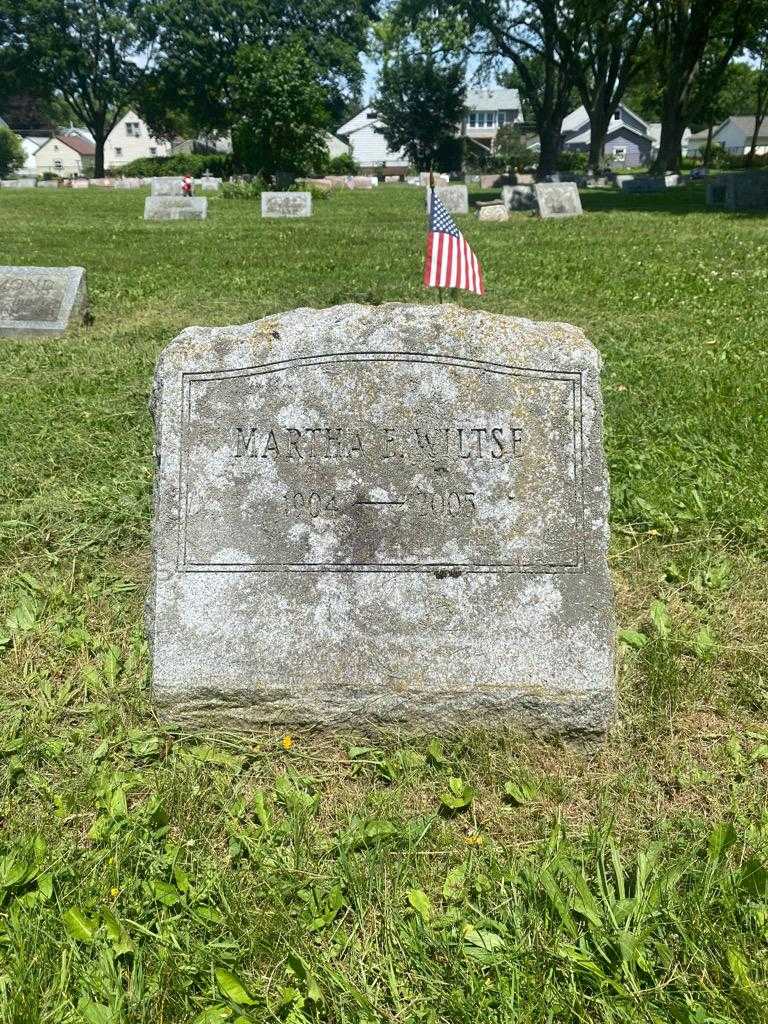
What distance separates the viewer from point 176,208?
21719 millimetres

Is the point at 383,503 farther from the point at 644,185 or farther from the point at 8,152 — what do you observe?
the point at 8,152

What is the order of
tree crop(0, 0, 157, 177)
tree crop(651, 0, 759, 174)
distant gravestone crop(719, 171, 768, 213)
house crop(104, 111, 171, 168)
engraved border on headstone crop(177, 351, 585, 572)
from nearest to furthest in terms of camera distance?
engraved border on headstone crop(177, 351, 585, 572)
distant gravestone crop(719, 171, 768, 213)
tree crop(651, 0, 759, 174)
tree crop(0, 0, 157, 177)
house crop(104, 111, 171, 168)

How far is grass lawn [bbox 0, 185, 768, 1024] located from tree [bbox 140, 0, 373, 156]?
61290 mm

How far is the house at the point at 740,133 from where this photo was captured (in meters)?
87.9

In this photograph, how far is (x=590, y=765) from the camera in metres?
2.79

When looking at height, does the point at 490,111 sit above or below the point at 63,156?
above

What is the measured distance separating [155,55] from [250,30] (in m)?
7.56

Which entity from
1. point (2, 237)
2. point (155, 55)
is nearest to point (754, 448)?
point (2, 237)

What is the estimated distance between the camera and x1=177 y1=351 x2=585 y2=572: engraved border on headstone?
276cm

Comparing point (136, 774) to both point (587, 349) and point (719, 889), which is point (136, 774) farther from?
point (587, 349)

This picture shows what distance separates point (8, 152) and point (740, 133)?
2922 inches

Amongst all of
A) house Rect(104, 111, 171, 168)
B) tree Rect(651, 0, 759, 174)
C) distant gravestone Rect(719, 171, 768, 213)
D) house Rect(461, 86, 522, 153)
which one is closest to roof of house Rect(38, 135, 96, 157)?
house Rect(104, 111, 171, 168)

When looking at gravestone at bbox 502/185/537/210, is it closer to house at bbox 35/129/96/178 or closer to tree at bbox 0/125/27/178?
tree at bbox 0/125/27/178

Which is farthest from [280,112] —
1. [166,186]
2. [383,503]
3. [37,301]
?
[383,503]
